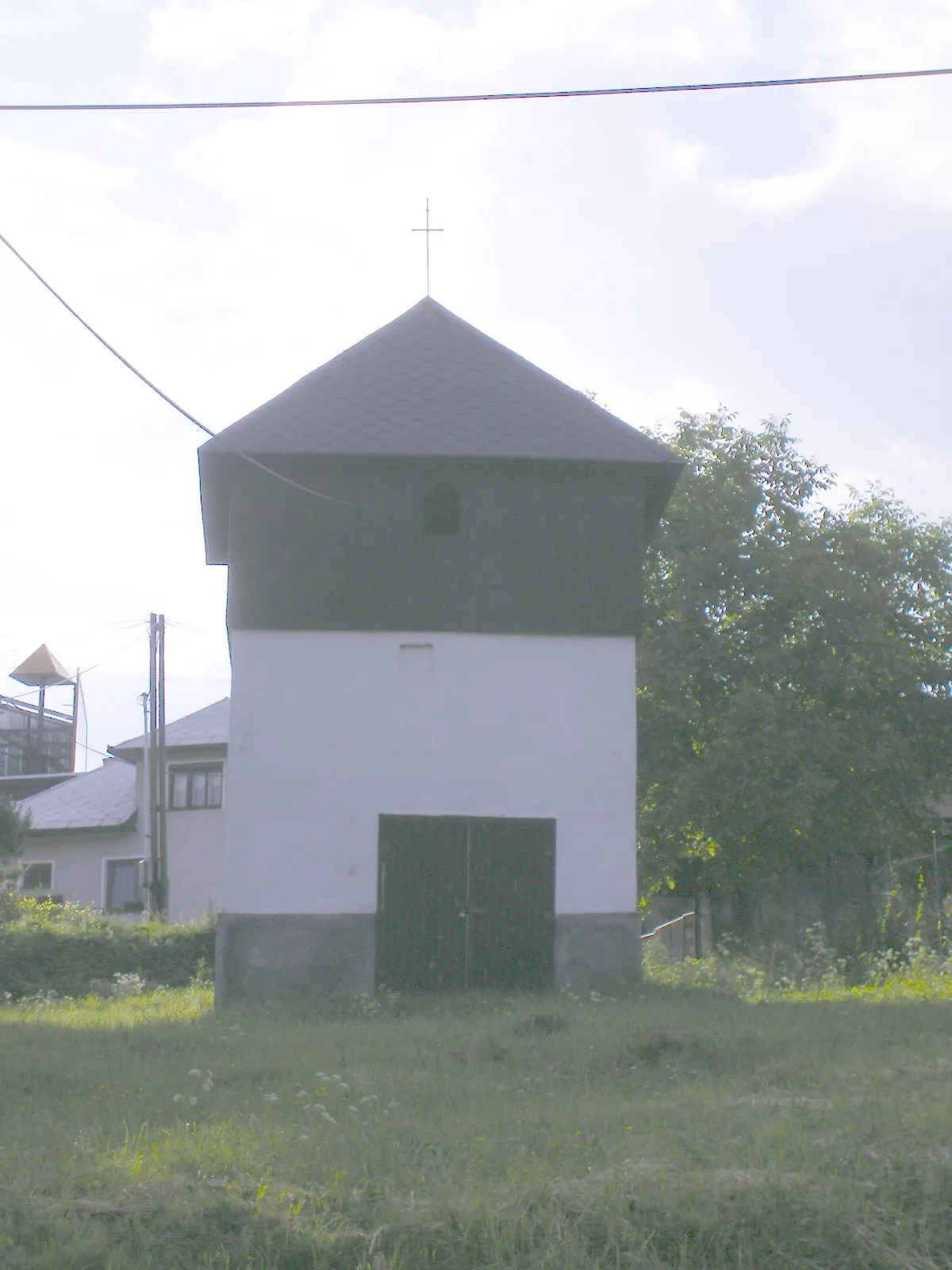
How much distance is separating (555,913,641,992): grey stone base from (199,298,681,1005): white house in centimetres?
3

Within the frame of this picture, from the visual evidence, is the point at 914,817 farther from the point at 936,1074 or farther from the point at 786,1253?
the point at 786,1253

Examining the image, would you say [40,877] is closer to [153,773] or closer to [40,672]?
[153,773]

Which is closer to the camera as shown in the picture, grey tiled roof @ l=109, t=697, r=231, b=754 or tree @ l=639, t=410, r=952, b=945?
tree @ l=639, t=410, r=952, b=945

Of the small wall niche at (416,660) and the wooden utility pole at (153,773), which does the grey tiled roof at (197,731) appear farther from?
the small wall niche at (416,660)

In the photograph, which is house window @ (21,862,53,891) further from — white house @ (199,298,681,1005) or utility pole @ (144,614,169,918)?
white house @ (199,298,681,1005)

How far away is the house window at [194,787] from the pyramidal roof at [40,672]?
25194mm

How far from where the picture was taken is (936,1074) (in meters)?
9.28

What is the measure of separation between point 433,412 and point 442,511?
4.41ft

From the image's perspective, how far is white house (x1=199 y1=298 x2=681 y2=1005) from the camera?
56.7ft

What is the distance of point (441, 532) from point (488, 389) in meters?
2.26

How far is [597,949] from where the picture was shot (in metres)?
17.4

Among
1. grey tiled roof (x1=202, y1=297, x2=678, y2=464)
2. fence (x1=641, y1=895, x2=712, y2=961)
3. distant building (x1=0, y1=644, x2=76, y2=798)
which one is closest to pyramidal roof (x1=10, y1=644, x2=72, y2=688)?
distant building (x1=0, y1=644, x2=76, y2=798)

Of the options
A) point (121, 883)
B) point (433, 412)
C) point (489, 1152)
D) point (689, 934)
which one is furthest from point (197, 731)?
point (489, 1152)

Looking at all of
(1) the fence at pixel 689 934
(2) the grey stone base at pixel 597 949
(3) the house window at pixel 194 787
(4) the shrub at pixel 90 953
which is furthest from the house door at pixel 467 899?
(3) the house window at pixel 194 787
